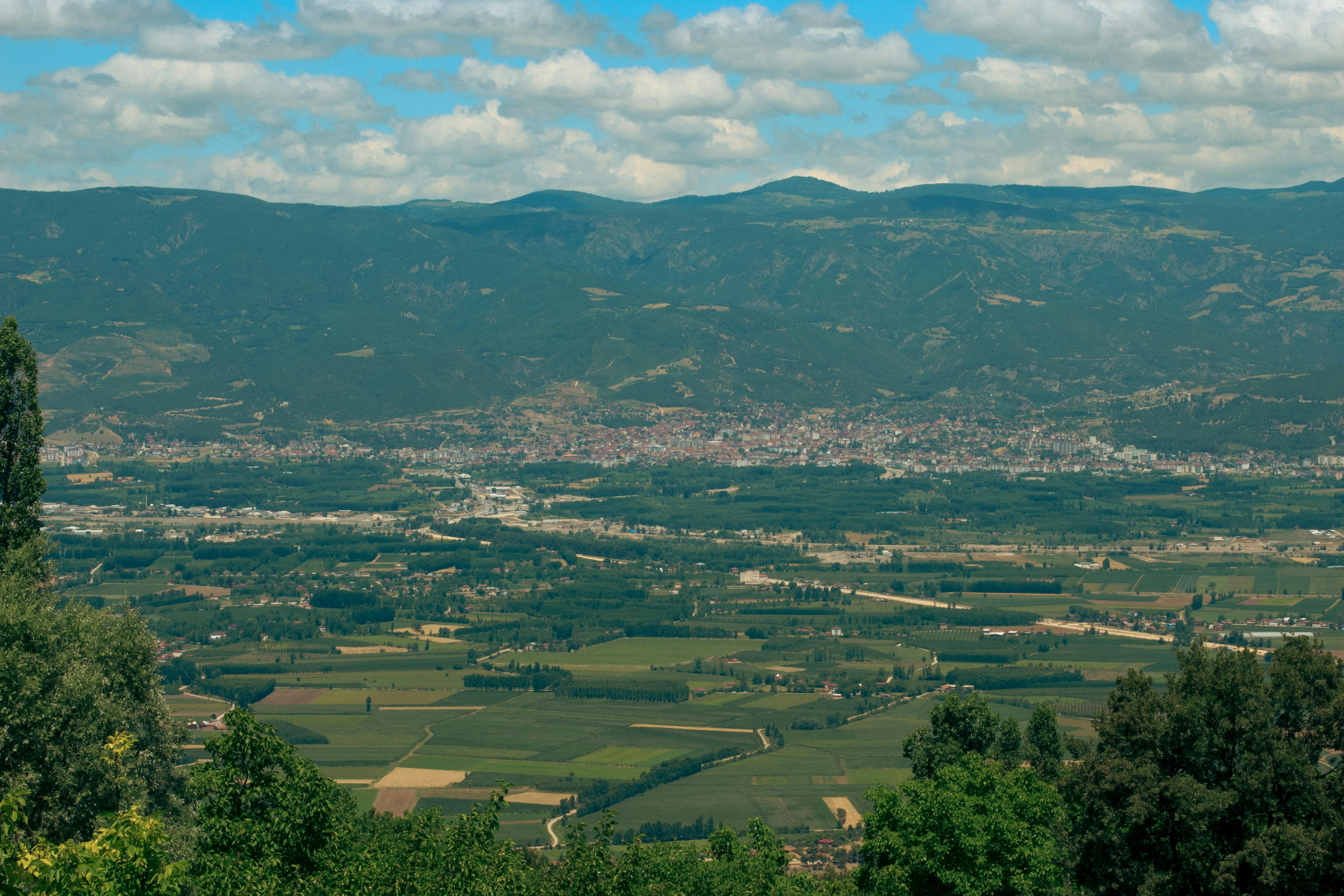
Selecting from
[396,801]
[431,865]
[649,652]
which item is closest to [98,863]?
[431,865]

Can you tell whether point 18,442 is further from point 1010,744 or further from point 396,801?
point 396,801

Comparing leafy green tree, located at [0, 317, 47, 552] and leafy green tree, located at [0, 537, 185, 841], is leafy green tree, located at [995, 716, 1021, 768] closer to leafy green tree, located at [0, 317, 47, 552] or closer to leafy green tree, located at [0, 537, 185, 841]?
leafy green tree, located at [0, 537, 185, 841]

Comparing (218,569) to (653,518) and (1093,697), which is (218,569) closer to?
(653,518)

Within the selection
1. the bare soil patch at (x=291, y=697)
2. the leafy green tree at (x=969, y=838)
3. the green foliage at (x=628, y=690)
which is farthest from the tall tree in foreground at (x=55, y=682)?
the green foliage at (x=628, y=690)

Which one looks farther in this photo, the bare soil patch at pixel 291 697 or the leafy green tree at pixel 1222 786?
the bare soil patch at pixel 291 697

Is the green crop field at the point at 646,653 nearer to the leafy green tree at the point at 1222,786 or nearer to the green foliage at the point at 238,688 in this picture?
the green foliage at the point at 238,688

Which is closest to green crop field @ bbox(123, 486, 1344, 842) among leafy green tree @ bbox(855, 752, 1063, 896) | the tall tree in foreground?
the tall tree in foreground

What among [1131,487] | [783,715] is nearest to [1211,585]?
[783,715]
